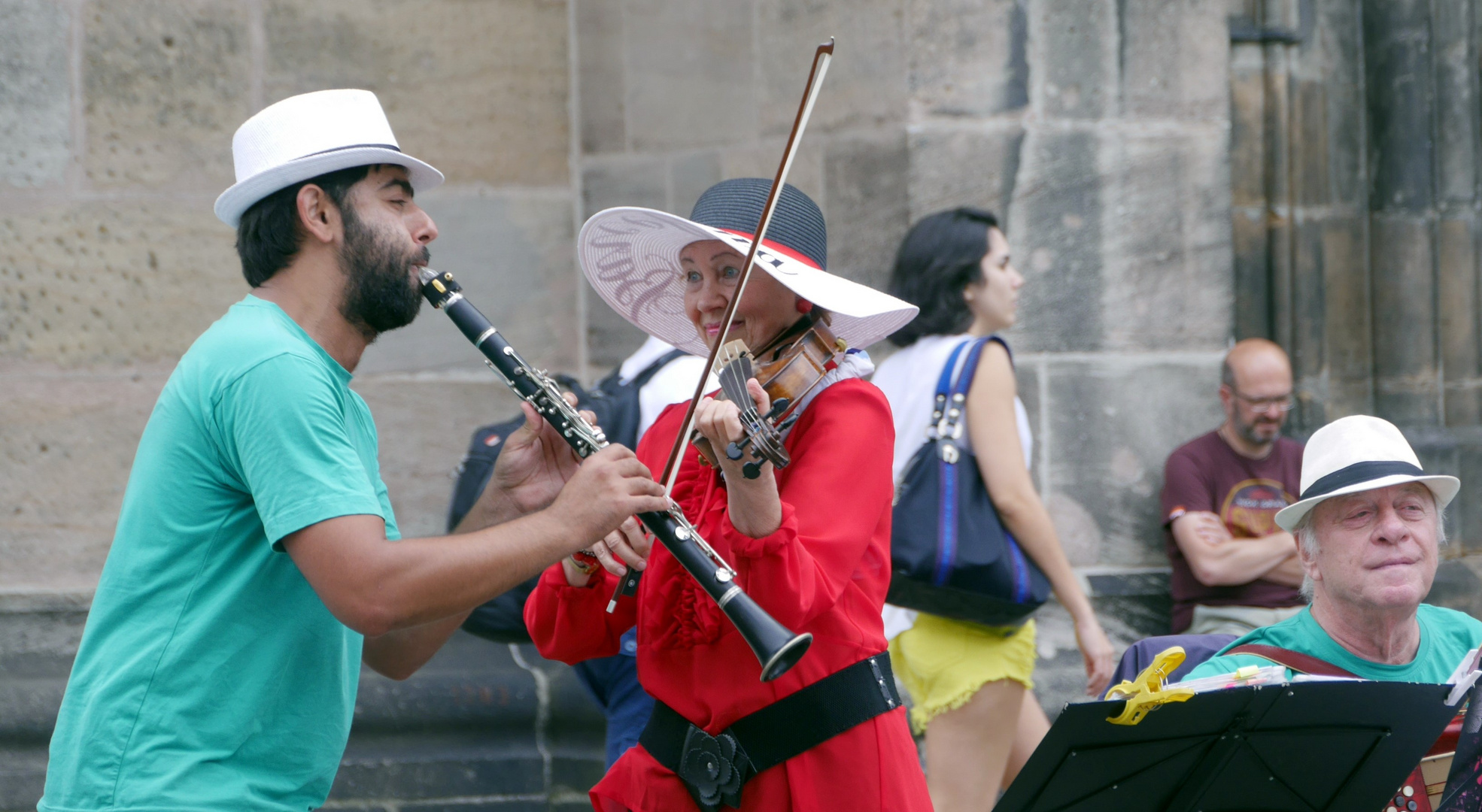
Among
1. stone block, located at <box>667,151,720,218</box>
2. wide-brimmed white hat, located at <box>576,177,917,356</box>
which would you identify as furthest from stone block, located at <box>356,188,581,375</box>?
wide-brimmed white hat, located at <box>576,177,917,356</box>

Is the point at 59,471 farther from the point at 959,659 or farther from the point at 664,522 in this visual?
the point at 664,522

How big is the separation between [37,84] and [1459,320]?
5.57 meters

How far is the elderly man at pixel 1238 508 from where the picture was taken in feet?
14.2

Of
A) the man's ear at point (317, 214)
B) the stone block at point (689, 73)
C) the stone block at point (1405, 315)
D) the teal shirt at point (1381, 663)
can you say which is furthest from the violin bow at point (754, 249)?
the stone block at point (1405, 315)

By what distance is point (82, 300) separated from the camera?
484 cm

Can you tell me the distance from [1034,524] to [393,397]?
8.72 ft

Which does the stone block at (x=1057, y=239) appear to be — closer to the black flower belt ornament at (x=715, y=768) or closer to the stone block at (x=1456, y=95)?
the stone block at (x=1456, y=95)

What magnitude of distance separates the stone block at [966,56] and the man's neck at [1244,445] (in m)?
1.32

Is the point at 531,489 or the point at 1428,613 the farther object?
the point at 1428,613

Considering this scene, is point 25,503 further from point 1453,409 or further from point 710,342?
point 1453,409

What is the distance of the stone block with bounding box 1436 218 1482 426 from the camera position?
209 inches

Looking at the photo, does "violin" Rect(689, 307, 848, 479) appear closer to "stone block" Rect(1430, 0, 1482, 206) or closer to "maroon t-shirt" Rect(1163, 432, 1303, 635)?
"maroon t-shirt" Rect(1163, 432, 1303, 635)

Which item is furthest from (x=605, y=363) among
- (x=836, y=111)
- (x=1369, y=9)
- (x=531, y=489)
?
(x=1369, y=9)

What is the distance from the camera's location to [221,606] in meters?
2.00
